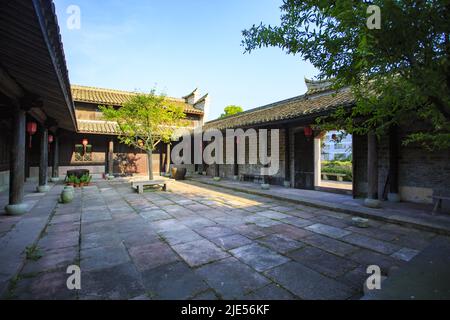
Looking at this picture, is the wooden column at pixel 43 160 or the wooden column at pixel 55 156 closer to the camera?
the wooden column at pixel 43 160

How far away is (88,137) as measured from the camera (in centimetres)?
1440

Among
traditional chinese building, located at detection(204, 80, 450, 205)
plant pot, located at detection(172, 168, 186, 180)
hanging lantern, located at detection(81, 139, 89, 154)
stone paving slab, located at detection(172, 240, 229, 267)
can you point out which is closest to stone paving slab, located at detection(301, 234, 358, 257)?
stone paving slab, located at detection(172, 240, 229, 267)

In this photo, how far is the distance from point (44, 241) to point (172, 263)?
2.57 metres

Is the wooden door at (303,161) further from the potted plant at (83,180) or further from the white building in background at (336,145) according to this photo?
the potted plant at (83,180)

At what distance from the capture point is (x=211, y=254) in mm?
3447

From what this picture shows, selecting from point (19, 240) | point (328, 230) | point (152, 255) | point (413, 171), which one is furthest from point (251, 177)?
point (19, 240)

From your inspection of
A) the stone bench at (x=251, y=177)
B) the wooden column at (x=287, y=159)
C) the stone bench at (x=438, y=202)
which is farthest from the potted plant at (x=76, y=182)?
the stone bench at (x=438, y=202)

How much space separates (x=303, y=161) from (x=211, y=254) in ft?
24.0

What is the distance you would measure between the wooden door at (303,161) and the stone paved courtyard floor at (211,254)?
345cm

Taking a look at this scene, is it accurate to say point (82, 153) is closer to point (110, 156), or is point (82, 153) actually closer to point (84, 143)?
point (84, 143)

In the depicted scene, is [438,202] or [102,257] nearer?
[102,257]

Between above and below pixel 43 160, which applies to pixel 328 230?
below

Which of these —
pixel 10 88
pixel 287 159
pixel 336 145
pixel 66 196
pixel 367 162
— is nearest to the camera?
pixel 10 88

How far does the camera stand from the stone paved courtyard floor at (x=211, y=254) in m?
2.53
